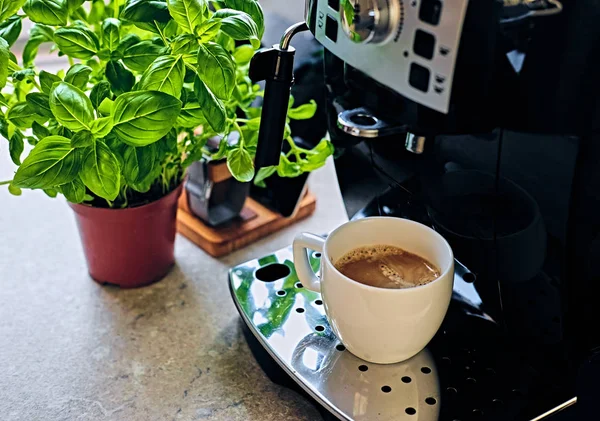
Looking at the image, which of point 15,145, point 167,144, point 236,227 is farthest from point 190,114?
point 236,227

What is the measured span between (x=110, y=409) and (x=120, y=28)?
29 centimetres

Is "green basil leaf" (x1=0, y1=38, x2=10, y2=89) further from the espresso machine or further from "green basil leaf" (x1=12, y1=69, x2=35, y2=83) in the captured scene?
the espresso machine

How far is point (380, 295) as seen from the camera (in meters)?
0.47

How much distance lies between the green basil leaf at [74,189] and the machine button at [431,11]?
0.85 ft

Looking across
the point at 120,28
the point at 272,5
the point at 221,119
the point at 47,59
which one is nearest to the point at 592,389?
the point at 221,119

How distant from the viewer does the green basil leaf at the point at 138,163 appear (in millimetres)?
508

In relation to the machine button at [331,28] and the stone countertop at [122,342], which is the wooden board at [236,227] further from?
the machine button at [331,28]

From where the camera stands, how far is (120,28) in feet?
1.80

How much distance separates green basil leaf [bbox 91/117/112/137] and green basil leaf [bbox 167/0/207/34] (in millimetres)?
81

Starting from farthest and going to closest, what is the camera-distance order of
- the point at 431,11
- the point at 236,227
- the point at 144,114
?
1. the point at 236,227
2. the point at 144,114
3. the point at 431,11

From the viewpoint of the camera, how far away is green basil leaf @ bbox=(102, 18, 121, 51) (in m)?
0.53

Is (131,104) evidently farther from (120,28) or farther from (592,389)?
(592,389)

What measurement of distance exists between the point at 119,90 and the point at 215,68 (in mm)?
92

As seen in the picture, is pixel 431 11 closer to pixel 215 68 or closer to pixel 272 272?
pixel 215 68
